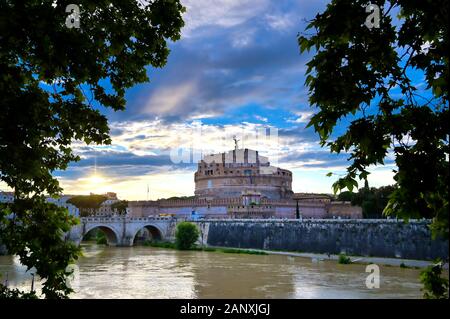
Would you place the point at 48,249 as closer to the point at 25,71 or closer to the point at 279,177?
the point at 25,71

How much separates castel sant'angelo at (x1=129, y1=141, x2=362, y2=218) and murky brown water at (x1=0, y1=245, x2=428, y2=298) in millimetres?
18554

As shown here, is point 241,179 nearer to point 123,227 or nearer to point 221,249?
point 123,227

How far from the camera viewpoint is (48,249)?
443 cm

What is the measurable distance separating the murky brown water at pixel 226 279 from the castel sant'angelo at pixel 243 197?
1855cm

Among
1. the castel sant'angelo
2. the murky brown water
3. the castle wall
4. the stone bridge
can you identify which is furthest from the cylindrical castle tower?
the murky brown water

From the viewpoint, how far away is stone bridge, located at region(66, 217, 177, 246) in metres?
38.6

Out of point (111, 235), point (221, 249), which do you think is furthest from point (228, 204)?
point (111, 235)

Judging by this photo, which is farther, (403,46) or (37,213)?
(37,213)

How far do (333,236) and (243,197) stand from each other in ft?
56.6

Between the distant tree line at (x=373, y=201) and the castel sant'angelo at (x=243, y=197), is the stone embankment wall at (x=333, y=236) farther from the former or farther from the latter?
the distant tree line at (x=373, y=201)

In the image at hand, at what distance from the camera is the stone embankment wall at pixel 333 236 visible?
25.7m

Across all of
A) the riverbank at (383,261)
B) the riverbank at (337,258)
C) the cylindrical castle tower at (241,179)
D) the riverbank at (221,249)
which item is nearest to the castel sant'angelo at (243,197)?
the cylindrical castle tower at (241,179)
